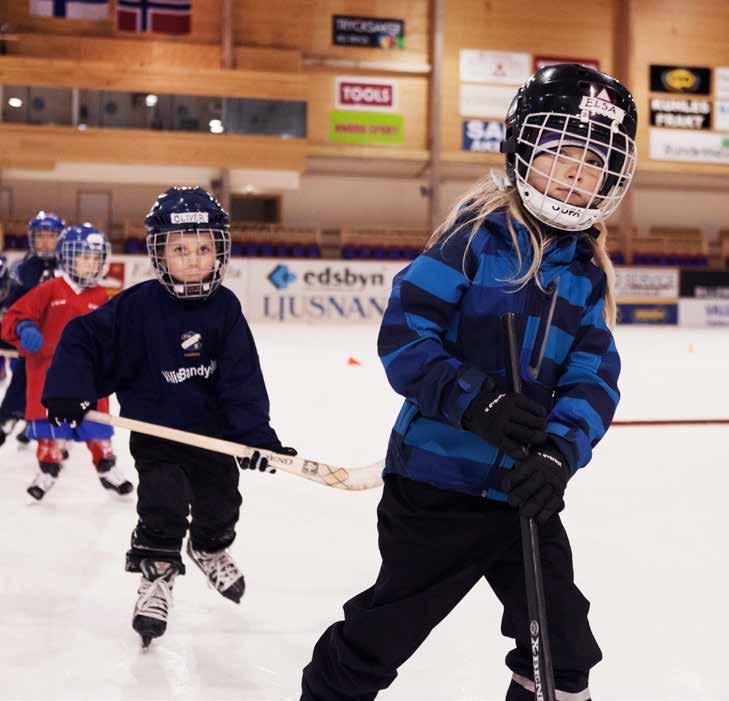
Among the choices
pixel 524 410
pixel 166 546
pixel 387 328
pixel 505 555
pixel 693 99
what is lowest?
pixel 166 546

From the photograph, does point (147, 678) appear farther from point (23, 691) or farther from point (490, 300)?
point (490, 300)

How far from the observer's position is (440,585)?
1265mm

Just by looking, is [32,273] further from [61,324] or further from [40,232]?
[61,324]

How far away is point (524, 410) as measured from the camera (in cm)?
115

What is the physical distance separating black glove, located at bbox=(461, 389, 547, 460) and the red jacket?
2.43m

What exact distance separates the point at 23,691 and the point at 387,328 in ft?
3.50

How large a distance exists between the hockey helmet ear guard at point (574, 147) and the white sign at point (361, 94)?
15.8m

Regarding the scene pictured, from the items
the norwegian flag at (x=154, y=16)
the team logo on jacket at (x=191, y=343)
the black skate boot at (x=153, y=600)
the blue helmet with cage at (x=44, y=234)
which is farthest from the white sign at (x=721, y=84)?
the black skate boot at (x=153, y=600)

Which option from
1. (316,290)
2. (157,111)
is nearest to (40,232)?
(316,290)

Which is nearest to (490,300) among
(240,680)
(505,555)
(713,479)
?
(505,555)

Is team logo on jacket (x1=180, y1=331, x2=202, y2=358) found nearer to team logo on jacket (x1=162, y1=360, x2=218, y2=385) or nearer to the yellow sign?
team logo on jacket (x1=162, y1=360, x2=218, y2=385)

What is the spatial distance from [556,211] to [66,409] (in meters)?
1.24

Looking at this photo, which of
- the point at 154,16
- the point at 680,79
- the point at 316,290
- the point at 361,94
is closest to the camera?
the point at 316,290

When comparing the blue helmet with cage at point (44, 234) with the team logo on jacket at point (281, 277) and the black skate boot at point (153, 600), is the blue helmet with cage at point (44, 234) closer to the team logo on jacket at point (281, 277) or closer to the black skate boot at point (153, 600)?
the black skate boot at point (153, 600)
